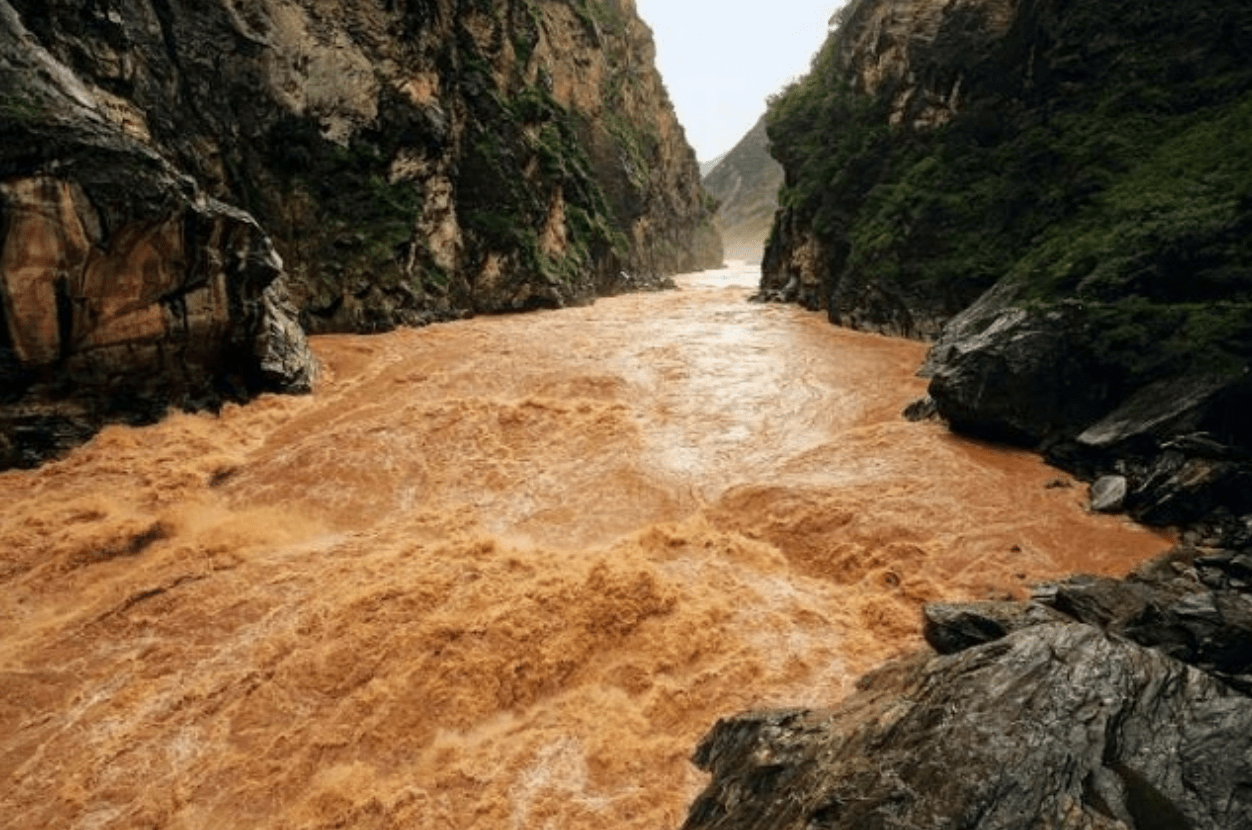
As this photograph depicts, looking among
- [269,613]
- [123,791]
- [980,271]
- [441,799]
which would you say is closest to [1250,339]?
[980,271]

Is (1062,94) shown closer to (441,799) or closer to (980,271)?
(980,271)

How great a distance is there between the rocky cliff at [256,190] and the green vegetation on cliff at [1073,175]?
48.4 ft

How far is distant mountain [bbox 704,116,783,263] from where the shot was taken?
387 ft

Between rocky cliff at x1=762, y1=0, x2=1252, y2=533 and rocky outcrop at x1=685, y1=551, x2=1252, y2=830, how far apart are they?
23.6ft

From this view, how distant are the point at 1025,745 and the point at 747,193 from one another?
128 m

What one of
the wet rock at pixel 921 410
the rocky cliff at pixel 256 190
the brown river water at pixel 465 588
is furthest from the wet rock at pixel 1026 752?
the rocky cliff at pixel 256 190

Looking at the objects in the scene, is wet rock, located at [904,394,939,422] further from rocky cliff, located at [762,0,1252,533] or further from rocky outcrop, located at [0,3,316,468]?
rocky outcrop, located at [0,3,316,468]

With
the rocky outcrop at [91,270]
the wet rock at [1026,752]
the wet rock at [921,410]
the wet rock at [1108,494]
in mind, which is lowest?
the wet rock at [1108,494]

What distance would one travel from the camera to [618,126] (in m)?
58.6

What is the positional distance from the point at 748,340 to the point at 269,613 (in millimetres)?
19663

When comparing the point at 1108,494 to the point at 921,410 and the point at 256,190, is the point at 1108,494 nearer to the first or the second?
the point at 921,410

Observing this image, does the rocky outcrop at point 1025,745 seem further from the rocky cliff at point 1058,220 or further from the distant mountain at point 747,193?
the distant mountain at point 747,193

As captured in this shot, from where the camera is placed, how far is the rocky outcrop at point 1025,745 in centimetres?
484

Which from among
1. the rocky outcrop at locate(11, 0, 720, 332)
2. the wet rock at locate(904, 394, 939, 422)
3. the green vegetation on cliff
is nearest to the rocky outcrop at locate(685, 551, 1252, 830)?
the wet rock at locate(904, 394, 939, 422)
